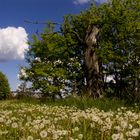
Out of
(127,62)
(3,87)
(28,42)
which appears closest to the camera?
(127,62)

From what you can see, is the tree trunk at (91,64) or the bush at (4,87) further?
the bush at (4,87)

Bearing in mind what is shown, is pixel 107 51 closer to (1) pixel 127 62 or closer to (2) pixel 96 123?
(1) pixel 127 62

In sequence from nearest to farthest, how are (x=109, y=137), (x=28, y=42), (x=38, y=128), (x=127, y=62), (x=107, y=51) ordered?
(x=109, y=137), (x=38, y=128), (x=107, y=51), (x=127, y=62), (x=28, y=42)

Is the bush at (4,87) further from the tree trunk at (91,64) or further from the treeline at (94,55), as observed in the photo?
the tree trunk at (91,64)

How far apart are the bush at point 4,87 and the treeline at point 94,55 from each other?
13.8 ft

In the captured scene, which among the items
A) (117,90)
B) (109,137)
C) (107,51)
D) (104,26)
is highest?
(104,26)

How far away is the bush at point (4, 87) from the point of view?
176ft

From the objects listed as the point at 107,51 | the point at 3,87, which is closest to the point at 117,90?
the point at 107,51

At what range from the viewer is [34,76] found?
A: 47.7 m

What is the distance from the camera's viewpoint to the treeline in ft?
119

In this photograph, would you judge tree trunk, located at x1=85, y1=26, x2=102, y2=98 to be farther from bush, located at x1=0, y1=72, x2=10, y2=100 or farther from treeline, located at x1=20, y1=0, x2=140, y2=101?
bush, located at x1=0, y1=72, x2=10, y2=100

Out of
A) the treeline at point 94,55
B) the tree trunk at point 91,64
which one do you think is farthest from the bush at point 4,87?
the tree trunk at point 91,64

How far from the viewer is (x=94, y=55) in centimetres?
3409

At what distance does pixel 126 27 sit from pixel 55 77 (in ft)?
33.4
